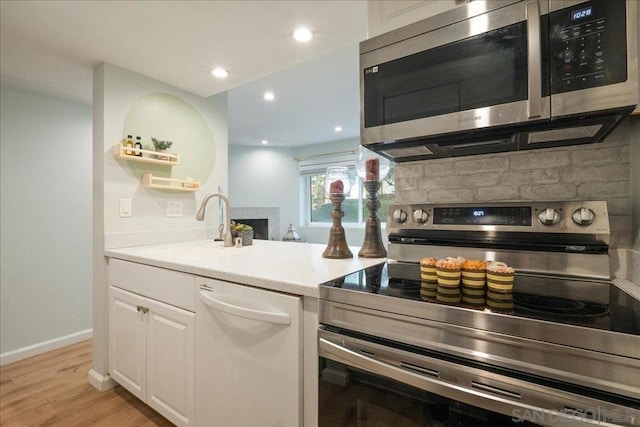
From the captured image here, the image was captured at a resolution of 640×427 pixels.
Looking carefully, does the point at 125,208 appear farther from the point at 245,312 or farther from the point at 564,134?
the point at 564,134

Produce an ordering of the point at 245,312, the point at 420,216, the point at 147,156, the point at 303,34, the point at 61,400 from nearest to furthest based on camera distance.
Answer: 1. the point at 245,312
2. the point at 420,216
3. the point at 303,34
4. the point at 61,400
5. the point at 147,156

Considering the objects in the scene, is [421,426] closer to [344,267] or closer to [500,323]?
[500,323]

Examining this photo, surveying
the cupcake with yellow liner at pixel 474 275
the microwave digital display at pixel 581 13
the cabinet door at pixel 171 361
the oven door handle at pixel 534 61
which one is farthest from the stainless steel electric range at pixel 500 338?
the cabinet door at pixel 171 361

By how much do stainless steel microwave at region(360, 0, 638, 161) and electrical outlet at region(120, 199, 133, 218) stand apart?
1755 mm

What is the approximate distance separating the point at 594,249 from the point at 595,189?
233 mm

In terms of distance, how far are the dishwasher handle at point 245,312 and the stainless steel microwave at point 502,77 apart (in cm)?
71

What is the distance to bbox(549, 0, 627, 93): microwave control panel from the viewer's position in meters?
0.78

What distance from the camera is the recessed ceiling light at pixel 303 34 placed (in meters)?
1.69

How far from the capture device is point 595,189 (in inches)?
41.3

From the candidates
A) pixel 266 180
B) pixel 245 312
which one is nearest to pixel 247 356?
pixel 245 312

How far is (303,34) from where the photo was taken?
1.73 meters

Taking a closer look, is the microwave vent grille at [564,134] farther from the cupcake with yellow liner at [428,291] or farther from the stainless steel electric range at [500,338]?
the cupcake with yellow liner at [428,291]

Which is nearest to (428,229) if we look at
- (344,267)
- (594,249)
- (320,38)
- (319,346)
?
(344,267)

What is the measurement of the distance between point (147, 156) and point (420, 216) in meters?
1.88
